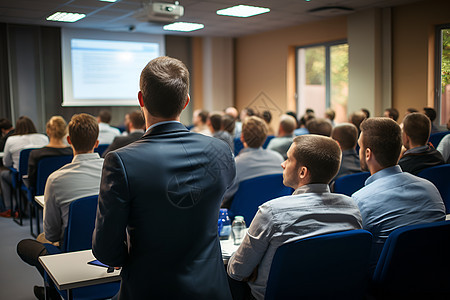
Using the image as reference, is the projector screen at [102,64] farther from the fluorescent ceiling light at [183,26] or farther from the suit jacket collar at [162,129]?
the suit jacket collar at [162,129]

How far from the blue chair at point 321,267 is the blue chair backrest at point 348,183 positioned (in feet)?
4.75

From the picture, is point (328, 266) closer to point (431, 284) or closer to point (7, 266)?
point (431, 284)

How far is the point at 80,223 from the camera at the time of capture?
251 centimetres

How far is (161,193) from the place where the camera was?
4.50ft

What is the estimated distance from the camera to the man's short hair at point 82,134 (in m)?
2.88

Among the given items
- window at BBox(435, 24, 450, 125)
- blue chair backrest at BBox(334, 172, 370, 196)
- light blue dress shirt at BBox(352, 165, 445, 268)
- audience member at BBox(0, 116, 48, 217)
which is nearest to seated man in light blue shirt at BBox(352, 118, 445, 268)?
light blue dress shirt at BBox(352, 165, 445, 268)

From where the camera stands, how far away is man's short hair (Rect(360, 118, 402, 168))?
242 cm

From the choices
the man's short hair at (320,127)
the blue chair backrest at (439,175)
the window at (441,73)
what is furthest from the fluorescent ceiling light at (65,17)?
the blue chair backrest at (439,175)

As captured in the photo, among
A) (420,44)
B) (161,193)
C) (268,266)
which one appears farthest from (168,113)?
(420,44)

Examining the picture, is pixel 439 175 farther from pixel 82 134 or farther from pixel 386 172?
pixel 82 134

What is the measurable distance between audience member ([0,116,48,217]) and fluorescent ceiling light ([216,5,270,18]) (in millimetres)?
3853

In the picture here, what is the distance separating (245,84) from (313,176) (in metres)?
9.66

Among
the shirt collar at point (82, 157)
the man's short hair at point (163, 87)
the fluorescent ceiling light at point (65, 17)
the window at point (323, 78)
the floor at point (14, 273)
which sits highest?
the fluorescent ceiling light at point (65, 17)

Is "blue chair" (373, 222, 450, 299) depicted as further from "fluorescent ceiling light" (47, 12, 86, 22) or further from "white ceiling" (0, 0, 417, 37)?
"fluorescent ceiling light" (47, 12, 86, 22)
